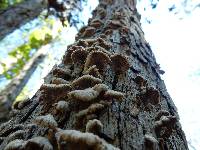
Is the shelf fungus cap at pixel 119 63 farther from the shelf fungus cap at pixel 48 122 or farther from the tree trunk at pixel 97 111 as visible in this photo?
the shelf fungus cap at pixel 48 122

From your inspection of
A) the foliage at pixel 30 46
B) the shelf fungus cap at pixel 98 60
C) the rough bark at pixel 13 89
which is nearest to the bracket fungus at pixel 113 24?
the shelf fungus cap at pixel 98 60

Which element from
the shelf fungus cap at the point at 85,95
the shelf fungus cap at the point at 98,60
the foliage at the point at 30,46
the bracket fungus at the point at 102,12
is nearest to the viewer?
the shelf fungus cap at the point at 85,95

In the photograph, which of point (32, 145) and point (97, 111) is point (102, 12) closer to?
point (97, 111)

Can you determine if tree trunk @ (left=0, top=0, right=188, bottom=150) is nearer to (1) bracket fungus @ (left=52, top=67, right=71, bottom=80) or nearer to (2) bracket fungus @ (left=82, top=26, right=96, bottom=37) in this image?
(1) bracket fungus @ (left=52, top=67, right=71, bottom=80)

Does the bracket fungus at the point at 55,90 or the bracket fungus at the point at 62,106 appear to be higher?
the bracket fungus at the point at 55,90

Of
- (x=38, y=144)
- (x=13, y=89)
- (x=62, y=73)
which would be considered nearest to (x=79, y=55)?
(x=62, y=73)

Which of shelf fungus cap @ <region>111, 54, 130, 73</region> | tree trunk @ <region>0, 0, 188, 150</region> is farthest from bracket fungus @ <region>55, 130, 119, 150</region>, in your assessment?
shelf fungus cap @ <region>111, 54, 130, 73</region>

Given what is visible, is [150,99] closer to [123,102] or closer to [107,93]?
[123,102]
